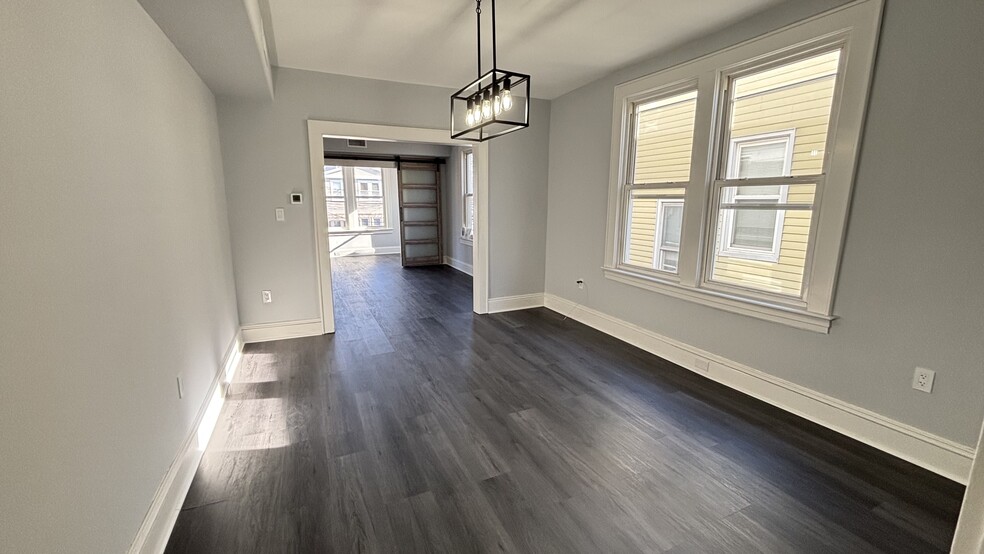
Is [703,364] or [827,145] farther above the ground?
[827,145]

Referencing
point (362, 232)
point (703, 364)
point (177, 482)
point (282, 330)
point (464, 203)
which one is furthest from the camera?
point (362, 232)

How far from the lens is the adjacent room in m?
1.24

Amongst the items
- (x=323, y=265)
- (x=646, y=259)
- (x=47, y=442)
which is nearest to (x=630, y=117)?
(x=646, y=259)

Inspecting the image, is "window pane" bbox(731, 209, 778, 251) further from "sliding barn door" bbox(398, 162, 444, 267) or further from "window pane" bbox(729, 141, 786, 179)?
"sliding barn door" bbox(398, 162, 444, 267)

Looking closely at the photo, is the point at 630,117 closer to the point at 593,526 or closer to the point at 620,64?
the point at 620,64

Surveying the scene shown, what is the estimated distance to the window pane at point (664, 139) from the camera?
10.7 feet

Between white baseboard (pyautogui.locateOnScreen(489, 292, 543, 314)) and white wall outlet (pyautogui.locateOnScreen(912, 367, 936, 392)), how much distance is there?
3.49 m

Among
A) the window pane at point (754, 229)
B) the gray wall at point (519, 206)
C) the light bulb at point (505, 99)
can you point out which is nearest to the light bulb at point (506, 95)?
the light bulb at point (505, 99)

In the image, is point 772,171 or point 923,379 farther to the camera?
point 772,171

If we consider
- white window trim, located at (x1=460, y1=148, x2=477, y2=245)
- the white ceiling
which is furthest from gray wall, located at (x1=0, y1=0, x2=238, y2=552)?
white window trim, located at (x1=460, y1=148, x2=477, y2=245)

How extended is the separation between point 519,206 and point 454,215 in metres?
3.53

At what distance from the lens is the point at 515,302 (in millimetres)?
5047

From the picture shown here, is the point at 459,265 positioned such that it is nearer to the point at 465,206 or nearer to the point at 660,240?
the point at 465,206

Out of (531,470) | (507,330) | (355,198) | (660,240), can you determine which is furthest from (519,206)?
(355,198)
